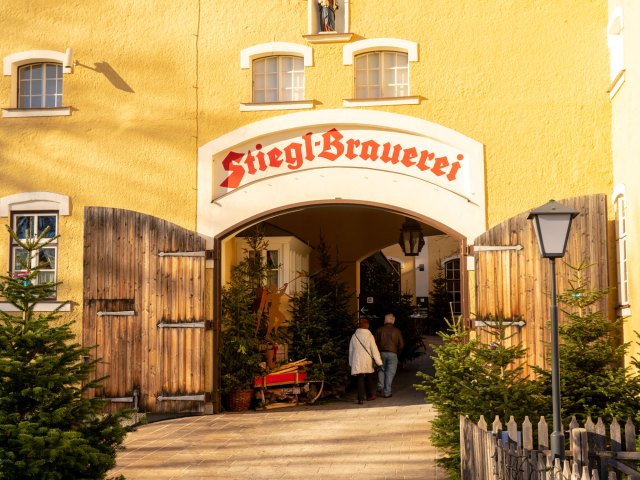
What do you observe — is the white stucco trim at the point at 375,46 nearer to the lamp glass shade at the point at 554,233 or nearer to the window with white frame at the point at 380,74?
the window with white frame at the point at 380,74

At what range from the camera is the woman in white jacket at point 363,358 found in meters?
17.0

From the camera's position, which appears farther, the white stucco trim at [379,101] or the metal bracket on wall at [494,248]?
the white stucco trim at [379,101]

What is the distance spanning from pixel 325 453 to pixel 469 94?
606cm

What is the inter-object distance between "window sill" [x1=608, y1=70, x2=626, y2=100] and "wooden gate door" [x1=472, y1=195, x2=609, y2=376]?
154 centimetres

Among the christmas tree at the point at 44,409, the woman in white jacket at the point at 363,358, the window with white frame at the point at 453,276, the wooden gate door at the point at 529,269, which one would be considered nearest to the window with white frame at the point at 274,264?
the woman in white jacket at the point at 363,358

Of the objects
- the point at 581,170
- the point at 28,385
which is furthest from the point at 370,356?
the point at 28,385

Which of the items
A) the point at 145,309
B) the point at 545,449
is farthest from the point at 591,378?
the point at 145,309

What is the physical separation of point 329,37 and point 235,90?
1.68 m

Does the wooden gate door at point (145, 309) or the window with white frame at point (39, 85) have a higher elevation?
the window with white frame at point (39, 85)

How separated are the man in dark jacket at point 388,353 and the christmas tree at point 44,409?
10.0 m

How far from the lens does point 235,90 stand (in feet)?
51.1

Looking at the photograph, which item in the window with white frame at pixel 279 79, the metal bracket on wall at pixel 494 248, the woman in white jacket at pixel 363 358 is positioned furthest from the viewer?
the woman in white jacket at pixel 363 358

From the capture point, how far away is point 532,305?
14.1 meters

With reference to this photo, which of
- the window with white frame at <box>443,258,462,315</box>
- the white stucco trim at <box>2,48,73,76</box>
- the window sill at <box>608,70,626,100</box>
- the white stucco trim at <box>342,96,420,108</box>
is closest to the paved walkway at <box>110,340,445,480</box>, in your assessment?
the white stucco trim at <box>342,96,420,108</box>
